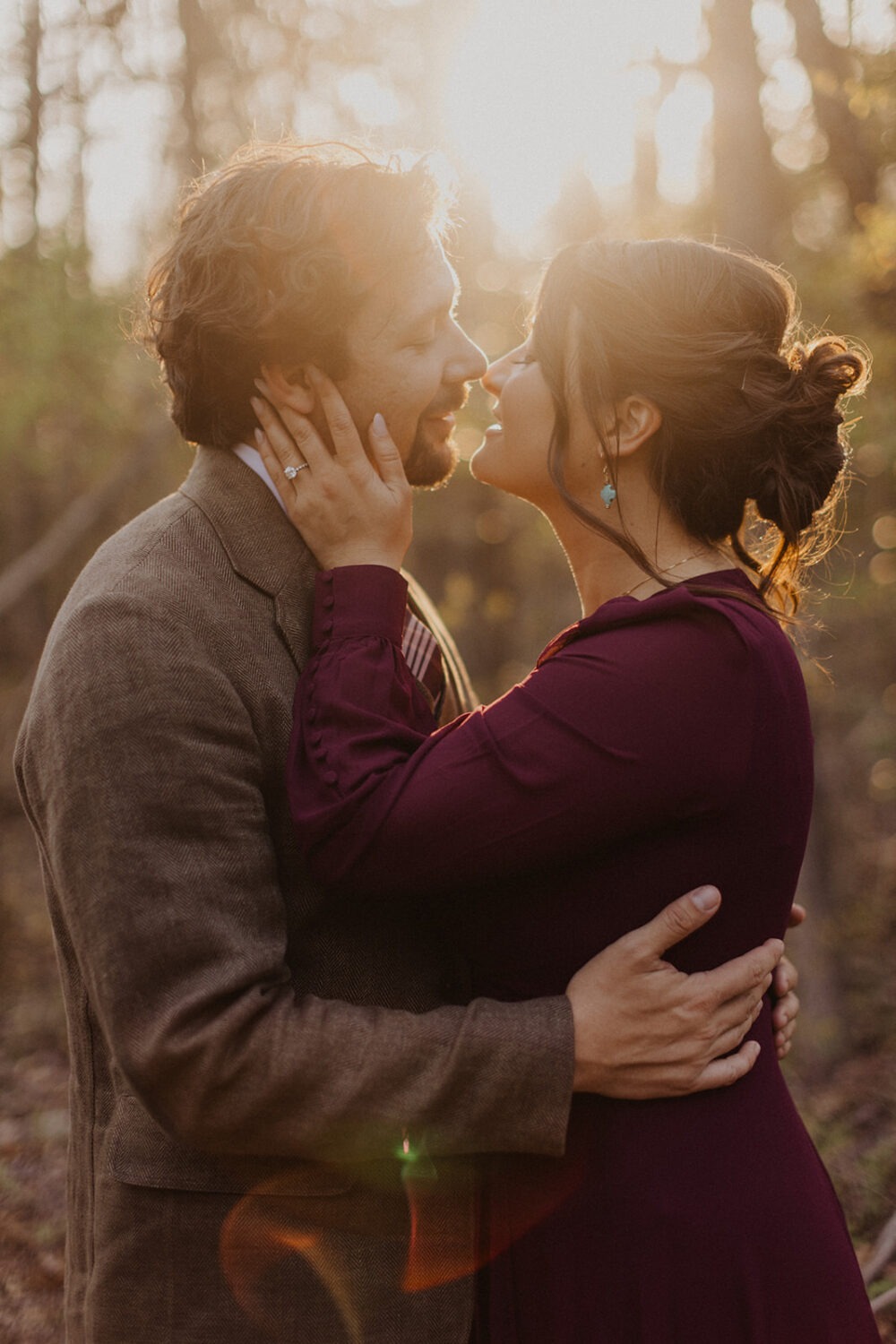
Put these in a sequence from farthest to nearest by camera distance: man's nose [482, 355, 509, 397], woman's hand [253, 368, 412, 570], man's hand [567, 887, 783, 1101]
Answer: man's nose [482, 355, 509, 397] → woman's hand [253, 368, 412, 570] → man's hand [567, 887, 783, 1101]

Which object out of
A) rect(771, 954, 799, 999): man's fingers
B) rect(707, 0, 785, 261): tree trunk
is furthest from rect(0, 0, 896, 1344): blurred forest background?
rect(771, 954, 799, 999): man's fingers

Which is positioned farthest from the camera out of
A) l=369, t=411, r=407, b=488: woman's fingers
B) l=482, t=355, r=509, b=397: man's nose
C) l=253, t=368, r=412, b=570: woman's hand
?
l=482, t=355, r=509, b=397: man's nose

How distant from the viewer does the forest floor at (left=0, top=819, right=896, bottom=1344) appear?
3.86 metres

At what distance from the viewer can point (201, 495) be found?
1.98m

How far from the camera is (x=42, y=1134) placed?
5.16 m

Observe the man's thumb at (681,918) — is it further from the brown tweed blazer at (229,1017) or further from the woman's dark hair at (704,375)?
the woman's dark hair at (704,375)

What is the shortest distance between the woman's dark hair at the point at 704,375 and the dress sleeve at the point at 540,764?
356mm

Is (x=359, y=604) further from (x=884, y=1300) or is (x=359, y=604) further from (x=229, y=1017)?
(x=884, y=1300)

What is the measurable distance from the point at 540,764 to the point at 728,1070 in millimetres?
606

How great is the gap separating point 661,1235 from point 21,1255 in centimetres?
329

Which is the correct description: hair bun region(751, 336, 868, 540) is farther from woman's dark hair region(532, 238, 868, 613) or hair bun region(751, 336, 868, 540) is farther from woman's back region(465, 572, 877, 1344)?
woman's back region(465, 572, 877, 1344)

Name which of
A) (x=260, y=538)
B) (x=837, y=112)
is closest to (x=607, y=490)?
(x=260, y=538)

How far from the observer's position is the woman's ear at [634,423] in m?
1.99

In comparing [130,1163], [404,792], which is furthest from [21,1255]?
[404,792]
